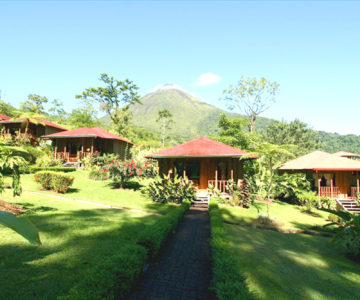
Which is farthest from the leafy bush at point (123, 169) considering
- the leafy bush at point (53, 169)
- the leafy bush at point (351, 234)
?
the leafy bush at point (351, 234)

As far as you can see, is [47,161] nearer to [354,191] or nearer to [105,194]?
[105,194]


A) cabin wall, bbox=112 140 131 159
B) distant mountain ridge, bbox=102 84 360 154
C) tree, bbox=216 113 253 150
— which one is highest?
distant mountain ridge, bbox=102 84 360 154

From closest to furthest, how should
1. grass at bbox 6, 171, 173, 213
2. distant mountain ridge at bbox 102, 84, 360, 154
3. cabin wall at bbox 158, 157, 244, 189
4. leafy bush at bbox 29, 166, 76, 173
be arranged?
grass at bbox 6, 171, 173, 213 < cabin wall at bbox 158, 157, 244, 189 < leafy bush at bbox 29, 166, 76, 173 < distant mountain ridge at bbox 102, 84, 360, 154

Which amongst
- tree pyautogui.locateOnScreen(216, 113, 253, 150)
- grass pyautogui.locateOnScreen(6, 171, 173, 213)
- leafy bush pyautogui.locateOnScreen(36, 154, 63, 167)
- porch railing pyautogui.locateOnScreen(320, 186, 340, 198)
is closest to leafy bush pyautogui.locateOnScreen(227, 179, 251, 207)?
grass pyautogui.locateOnScreen(6, 171, 173, 213)

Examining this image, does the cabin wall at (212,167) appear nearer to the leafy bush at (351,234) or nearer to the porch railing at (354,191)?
the leafy bush at (351,234)

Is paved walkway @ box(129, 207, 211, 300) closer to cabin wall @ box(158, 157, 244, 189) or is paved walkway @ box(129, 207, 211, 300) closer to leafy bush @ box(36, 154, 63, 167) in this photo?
cabin wall @ box(158, 157, 244, 189)

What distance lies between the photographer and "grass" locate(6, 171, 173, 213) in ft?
42.7

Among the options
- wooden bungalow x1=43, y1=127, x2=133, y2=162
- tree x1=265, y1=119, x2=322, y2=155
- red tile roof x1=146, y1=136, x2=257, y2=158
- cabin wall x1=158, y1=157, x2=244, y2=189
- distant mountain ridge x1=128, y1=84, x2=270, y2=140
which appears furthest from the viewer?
distant mountain ridge x1=128, y1=84, x2=270, y2=140

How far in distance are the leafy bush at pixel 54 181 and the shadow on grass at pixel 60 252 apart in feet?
16.7

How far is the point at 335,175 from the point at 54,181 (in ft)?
76.2

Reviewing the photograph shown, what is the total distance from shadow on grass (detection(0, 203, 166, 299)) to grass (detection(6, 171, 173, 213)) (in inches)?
152

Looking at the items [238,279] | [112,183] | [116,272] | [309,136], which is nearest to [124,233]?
[116,272]

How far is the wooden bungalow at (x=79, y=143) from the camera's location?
84.2ft

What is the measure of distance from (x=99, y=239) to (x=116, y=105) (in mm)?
40766
